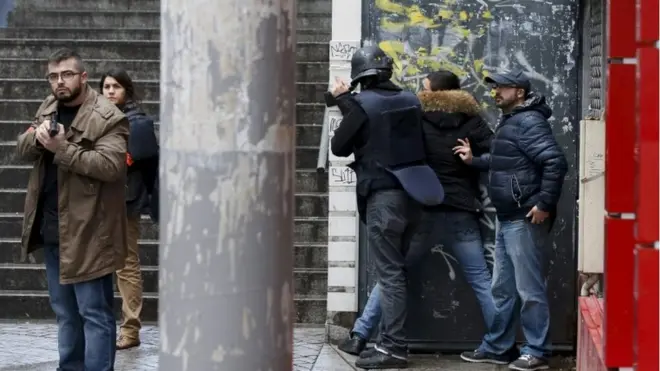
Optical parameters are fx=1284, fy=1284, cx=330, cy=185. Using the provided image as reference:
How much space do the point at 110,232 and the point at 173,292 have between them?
11.6ft

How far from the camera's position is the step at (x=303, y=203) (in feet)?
33.7

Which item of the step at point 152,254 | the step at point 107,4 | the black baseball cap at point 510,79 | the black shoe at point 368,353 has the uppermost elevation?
the step at point 107,4

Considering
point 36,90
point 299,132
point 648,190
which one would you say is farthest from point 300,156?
point 648,190

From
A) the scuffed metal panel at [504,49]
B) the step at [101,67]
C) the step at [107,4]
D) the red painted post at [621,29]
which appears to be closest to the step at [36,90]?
the step at [101,67]

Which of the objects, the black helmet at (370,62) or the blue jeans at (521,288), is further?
the blue jeans at (521,288)

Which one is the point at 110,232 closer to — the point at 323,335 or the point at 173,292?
the point at 323,335

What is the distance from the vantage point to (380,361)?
302 inches

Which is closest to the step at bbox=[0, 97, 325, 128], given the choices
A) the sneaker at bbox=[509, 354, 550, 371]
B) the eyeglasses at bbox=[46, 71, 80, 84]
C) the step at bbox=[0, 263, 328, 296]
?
the step at bbox=[0, 263, 328, 296]

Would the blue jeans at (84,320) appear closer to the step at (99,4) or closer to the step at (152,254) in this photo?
the step at (152,254)

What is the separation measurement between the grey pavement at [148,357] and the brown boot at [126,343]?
2.1 inches

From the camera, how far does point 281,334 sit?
3.20 meters

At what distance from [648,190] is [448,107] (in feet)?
14.9

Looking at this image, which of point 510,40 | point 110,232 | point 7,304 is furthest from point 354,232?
point 7,304

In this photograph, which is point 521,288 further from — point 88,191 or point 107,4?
point 107,4
